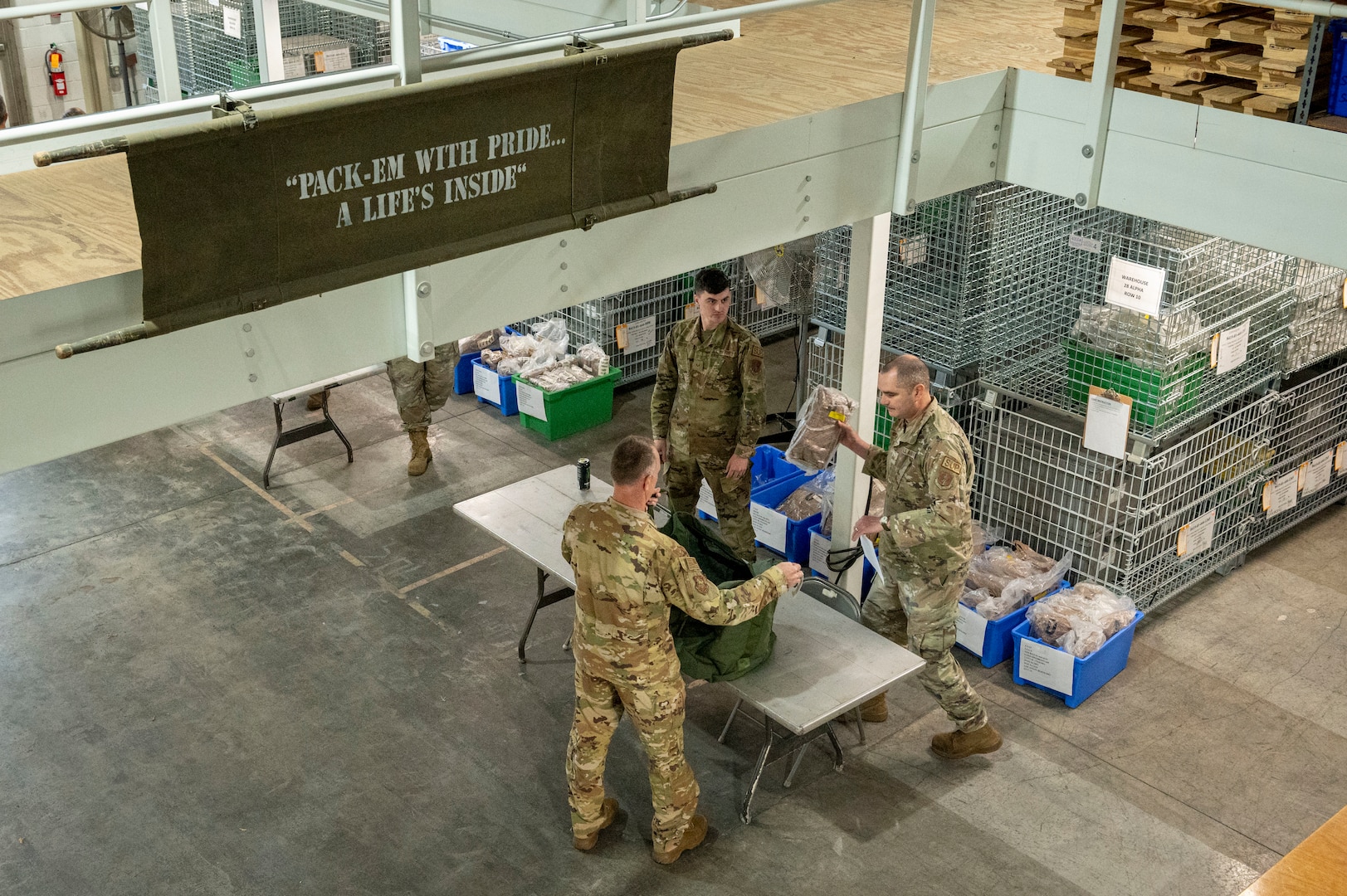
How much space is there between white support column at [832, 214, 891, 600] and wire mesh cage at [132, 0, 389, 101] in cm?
621

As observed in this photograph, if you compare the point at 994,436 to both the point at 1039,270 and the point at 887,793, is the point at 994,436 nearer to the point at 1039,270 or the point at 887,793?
the point at 1039,270

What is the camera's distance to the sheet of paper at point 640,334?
9898mm

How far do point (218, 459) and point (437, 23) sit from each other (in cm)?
344

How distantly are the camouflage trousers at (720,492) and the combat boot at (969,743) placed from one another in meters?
1.53

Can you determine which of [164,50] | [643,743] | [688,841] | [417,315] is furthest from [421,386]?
[417,315]

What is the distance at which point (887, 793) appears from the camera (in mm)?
5984

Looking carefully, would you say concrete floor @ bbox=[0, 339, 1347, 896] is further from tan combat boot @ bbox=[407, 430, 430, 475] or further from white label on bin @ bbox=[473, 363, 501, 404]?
white label on bin @ bbox=[473, 363, 501, 404]

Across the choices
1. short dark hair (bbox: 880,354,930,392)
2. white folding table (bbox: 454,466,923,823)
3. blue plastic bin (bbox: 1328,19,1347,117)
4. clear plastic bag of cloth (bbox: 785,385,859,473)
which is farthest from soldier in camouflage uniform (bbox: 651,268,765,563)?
blue plastic bin (bbox: 1328,19,1347,117)

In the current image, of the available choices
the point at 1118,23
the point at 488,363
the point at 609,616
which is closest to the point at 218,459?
the point at 488,363

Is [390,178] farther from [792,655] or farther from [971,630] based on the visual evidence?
[971,630]

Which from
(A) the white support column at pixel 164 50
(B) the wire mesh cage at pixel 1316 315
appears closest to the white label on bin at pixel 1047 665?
(B) the wire mesh cage at pixel 1316 315

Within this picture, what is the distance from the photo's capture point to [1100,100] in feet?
17.8

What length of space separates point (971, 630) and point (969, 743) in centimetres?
91

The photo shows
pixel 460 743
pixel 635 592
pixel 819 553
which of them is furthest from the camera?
pixel 819 553
